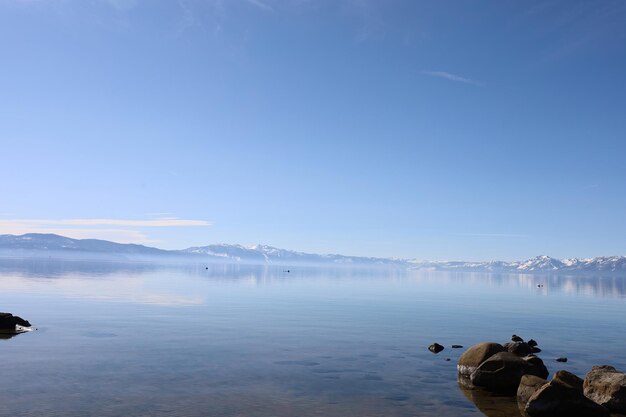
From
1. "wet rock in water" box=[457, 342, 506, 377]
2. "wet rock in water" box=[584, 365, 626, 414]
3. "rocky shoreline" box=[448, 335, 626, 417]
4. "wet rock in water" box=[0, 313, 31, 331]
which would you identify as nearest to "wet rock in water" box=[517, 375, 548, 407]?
"rocky shoreline" box=[448, 335, 626, 417]

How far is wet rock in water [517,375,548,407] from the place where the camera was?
2238 cm

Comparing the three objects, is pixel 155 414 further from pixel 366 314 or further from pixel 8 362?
pixel 366 314

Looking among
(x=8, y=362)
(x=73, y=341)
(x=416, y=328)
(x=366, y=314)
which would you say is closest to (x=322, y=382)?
(x=8, y=362)

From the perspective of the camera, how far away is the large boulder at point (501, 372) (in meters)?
25.4

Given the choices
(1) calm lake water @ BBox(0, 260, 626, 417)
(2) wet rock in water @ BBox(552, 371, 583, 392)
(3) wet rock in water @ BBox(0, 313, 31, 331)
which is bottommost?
(1) calm lake water @ BBox(0, 260, 626, 417)

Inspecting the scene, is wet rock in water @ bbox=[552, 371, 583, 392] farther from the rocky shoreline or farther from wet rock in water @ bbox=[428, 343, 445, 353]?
wet rock in water @ bbox=[428, 343, 445, 353]

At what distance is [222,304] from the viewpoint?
69375 mm

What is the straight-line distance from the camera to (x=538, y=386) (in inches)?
884

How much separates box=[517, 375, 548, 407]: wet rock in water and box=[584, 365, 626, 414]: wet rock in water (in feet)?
8.56

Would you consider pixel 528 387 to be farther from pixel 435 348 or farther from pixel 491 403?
pixel 435 348

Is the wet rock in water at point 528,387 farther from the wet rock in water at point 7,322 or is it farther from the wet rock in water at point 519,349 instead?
the wet rock in water at point 7,322

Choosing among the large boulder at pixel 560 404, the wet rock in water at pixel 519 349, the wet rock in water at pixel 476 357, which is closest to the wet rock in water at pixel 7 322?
the wet rock in water at pixel 476 357

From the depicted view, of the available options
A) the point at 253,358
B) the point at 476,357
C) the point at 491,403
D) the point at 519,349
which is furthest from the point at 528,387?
the point at 253,358

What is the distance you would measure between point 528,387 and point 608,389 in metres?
3.70
